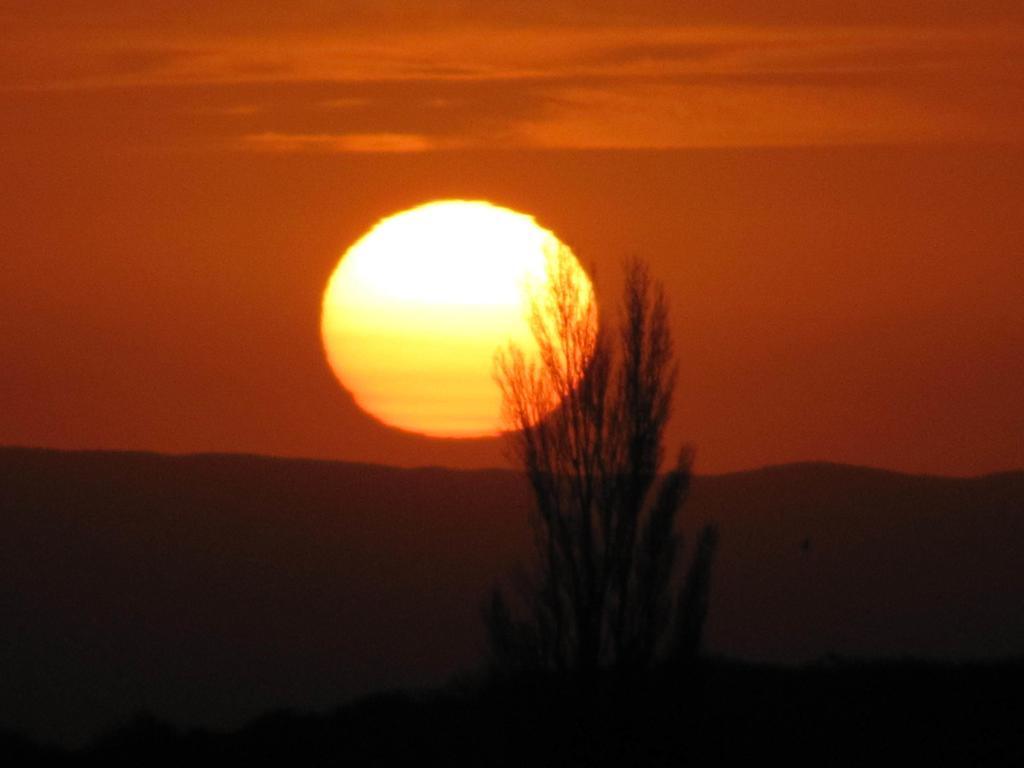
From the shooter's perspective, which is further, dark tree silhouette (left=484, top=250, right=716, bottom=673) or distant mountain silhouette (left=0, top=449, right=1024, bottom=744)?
distant mountain silhouette (left=0, top=449, right=1024, bottom=744)

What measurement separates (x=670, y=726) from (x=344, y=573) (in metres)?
65.8

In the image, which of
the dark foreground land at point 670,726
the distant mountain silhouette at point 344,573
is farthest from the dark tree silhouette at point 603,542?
the distant mountain silhouette at point 344,573

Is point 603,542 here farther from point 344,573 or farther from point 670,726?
point 344,573

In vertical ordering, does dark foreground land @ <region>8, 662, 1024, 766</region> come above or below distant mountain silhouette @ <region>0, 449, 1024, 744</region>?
below

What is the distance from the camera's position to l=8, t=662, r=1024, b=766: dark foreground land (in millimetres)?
20266

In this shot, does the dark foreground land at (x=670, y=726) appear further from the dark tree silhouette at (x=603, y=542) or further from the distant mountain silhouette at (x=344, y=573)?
the distant mountain silhouette at (x=344, y=573)

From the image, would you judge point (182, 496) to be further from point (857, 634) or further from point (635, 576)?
point (635, 576)

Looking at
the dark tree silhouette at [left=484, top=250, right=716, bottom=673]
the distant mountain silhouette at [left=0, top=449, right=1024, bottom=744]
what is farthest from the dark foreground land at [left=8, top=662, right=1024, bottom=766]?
the distant mountain silhouette at [left=0, top=449, right=1024, bottom=744]

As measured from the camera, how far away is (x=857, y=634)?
6944 centimetres

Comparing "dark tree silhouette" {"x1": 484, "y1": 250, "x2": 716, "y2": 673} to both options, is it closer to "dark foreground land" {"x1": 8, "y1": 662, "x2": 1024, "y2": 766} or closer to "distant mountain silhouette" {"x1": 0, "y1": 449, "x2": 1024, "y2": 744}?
"dark foreground land" {"x1": 8, "y1": 662, "x2": 1024, "y2": 766}

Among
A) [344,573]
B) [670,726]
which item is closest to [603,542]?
[670,726]

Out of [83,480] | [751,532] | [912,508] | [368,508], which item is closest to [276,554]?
[368,508]

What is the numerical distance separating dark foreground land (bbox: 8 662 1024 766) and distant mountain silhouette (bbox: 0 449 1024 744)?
40878 mm

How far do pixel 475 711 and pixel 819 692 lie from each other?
12.9 feet
